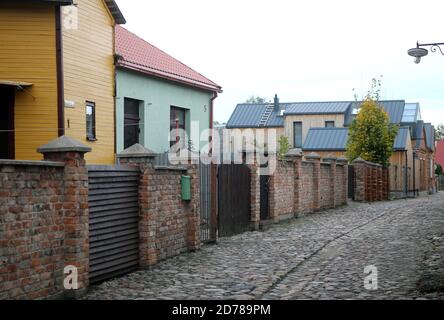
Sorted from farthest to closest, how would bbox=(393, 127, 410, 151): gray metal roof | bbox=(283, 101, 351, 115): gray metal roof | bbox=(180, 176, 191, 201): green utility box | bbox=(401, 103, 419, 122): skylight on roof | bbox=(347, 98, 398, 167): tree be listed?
bbox=(283, 101, 351, 115): gray metal roof, bbox=(401, 103, 419, 122): skylight on roof, bbox=(393, 127, 410, 151): gray metal roof, bbox=(347, 98, 398, 167): tree, bbox=(180, 176, 191, 201): green utility box

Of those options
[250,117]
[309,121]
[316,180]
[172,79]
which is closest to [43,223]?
[172,79]

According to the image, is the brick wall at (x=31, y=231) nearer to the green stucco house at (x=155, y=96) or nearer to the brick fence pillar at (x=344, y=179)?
the green stucco house at (x=155, y=96)

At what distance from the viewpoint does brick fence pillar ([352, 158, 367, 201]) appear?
96.2 feet

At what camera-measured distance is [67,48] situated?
14773mm

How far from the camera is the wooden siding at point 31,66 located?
14172 mm

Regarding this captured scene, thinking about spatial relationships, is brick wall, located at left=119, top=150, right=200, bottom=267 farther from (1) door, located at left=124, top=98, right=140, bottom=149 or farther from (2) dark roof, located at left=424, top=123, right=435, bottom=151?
(2) dark roof, located at left=424, top=123, right=435, bottom=151

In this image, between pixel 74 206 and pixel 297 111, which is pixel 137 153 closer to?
pixel 74 206

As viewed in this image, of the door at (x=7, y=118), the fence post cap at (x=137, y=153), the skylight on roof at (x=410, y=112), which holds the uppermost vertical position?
the skylight on roof at (x=410, y=112)

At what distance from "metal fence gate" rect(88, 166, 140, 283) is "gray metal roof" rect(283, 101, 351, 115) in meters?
43.2

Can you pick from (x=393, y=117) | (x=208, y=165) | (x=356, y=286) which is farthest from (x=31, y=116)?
(x=393, y=117)

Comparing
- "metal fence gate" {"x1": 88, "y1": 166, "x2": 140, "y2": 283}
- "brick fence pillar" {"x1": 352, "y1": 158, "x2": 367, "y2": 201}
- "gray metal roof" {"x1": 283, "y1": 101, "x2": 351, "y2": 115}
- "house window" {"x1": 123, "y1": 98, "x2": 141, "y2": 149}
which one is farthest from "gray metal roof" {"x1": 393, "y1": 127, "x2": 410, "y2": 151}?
"metal fence gate" {"x1": 88, "y1": 166, "x2": 140, "y2": 283}

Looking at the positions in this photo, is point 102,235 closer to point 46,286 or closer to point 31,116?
point 46,286

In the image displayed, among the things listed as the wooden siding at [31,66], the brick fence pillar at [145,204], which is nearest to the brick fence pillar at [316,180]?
the wooden siding at [31,66]

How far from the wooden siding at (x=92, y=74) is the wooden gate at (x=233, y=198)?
4.14 meters
